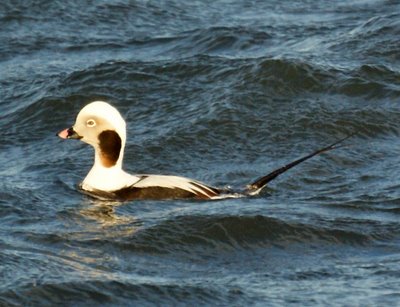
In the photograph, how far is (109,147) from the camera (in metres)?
12.0

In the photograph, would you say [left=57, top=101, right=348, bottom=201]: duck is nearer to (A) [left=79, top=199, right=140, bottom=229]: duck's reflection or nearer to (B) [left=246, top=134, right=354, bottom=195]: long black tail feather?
(B) [left=246, top=134, right=354, bottom=195]: long black tail feather

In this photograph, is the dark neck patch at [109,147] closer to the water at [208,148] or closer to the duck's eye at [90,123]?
the duck's eye at [90,123]

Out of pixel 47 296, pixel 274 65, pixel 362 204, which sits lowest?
pixel 47 296

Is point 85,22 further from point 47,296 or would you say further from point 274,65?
point 47,296

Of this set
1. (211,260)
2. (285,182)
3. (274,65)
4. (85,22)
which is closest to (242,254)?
(211,260)

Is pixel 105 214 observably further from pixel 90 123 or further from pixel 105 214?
pixel 90 123

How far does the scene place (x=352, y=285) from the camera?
9.09 m

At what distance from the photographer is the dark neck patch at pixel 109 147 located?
469 inches

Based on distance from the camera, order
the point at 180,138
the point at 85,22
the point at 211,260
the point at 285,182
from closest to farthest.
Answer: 1. the point at 211,260
2. the point at 285,182
3. the point at 180,138
4. the point at 85,22

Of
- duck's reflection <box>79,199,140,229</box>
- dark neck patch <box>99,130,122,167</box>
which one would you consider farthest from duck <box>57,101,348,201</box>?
duck's reflection <box>79,199,140,229</box>

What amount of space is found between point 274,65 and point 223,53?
3.29 ft

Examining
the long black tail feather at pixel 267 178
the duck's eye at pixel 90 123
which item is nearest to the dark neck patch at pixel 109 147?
the duck's eye at pixel 90 123

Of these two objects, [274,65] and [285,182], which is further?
[274,65]

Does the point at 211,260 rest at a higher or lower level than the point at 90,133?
lower
